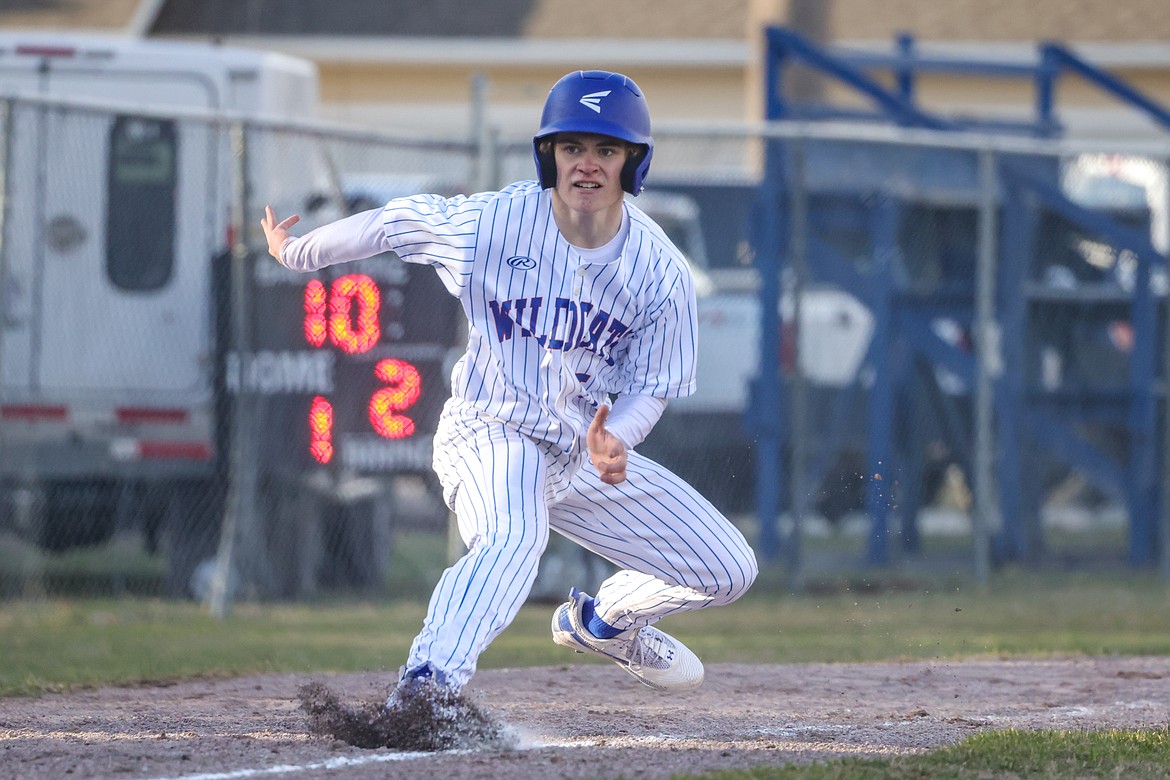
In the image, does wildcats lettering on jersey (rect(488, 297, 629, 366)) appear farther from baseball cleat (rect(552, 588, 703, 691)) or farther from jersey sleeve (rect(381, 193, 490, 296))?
baseball cleat (rect(552, 588, 703, 691))

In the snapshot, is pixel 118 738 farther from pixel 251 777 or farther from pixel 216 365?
pixel 216 365

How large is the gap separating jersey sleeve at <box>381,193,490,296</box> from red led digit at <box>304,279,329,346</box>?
4.19 m

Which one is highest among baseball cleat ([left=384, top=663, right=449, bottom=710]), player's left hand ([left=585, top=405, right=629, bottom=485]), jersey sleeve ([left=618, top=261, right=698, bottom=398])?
jersey sleeve ([left=618, top=261, right=698, bottom=398])

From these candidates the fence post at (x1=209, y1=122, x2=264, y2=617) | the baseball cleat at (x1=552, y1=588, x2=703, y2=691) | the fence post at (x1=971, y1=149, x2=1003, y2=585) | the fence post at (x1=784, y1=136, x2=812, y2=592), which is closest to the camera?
the baseball cleat at (x1=552, y1=588, x2=703, y2=691)

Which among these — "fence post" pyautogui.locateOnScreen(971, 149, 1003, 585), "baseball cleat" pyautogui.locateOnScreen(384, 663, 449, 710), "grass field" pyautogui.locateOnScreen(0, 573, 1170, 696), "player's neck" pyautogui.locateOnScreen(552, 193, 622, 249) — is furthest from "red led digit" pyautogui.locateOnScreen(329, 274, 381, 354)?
"baseball cleat" pyautogui.locateOnScreen(384, 663, 449, 710)

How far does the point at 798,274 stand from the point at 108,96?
4546 mm

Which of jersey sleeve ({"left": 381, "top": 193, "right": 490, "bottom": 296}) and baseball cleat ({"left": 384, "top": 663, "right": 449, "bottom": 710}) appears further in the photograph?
jersey sleeve ({"left": 381, "top": 193, "right": 490, "bottom": 296})

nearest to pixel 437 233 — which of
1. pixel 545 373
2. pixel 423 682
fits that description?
pixel 545 373

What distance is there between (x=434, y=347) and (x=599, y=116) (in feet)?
15.4

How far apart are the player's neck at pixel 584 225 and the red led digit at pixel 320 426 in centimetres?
448

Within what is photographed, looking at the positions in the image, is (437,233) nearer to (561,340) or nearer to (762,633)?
(561,340)

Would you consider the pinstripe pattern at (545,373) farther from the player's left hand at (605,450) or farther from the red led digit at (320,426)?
the red led digit at (320,426)

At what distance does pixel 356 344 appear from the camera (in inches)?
348

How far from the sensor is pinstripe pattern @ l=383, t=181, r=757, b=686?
465cm
